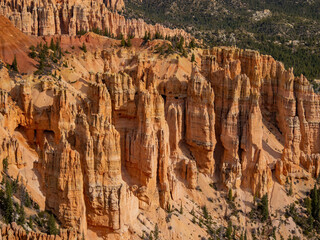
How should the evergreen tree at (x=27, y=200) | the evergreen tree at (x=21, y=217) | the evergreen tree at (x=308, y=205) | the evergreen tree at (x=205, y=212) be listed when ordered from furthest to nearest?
the evergreen tree at (x=308, y=205) → the evergreen tree at (x=205, y=212) → the evergreen tree at (x=27, y=200) → the evergreen tree at (x=21, y=217)

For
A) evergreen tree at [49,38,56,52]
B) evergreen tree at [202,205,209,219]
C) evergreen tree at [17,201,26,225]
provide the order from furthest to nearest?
1. evergreen tree at [49,38,56,52]
2. evergreen tree at [202,205,209,219]
3. evergreen tree at [17,201,26,225]

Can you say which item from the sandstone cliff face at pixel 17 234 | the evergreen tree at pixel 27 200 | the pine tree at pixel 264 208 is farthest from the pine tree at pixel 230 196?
the sandstone cliff face at pixel 17 234

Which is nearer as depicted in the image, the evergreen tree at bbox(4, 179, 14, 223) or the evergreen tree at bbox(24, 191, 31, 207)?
the evergreen tree at bbox(4, 179, 14, 223)

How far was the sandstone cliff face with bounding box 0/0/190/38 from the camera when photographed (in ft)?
308

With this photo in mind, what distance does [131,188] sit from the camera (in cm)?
5203

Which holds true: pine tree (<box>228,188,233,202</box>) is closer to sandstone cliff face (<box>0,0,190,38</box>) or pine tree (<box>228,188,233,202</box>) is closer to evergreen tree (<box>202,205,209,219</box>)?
evergreen tree (<box>202,205,209,219</box>)

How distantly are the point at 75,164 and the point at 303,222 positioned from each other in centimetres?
3161

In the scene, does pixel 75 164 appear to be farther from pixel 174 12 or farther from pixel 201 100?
pixel 174 12

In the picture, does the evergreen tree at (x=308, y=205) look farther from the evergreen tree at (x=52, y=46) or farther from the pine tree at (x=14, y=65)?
the evergreen tree at (x=52, y=46)

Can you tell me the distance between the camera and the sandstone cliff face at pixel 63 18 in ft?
308

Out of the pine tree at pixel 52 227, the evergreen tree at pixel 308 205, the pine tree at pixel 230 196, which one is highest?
the pine tree at pixel 52 227

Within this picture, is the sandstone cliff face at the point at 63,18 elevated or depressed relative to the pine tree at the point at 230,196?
elevated

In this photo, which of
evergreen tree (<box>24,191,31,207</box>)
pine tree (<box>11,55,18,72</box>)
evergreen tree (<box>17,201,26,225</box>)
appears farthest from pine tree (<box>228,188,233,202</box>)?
pine tree (<box>11,55,18,72</box>)

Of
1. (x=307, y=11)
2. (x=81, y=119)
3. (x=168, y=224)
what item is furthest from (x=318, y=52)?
(x=81, y=119)
